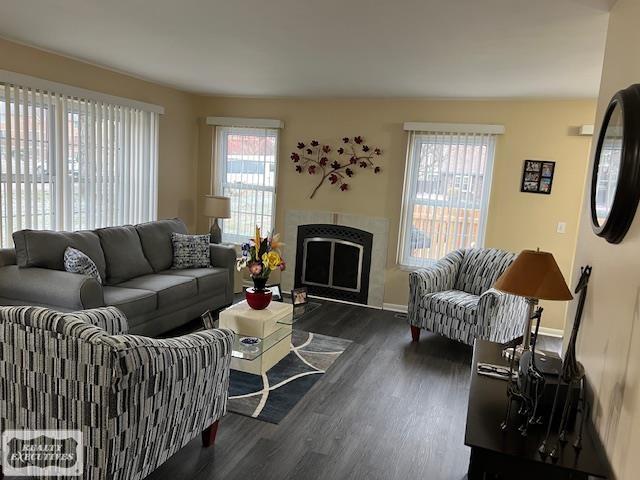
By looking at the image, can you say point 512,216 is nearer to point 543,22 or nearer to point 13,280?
point 543,22

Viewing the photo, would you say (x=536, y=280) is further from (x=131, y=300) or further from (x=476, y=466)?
(x=131, y=300)

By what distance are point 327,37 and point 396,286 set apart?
333 centimetres

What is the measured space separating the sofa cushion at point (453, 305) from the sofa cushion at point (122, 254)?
2725 millimetres

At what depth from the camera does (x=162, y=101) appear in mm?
5566

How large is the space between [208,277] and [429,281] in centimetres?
217

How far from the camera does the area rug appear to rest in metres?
3.14

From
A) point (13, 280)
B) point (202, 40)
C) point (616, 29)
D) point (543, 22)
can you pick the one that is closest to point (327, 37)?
point (202, 40)

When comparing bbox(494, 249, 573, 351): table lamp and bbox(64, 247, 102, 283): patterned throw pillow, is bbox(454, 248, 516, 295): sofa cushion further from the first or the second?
bbox(64, 247, 102, 283): patterned throw pillow

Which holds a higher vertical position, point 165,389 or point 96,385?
point 96,385

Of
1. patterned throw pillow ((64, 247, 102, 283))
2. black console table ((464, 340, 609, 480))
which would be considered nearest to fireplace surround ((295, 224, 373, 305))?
patterned throw pillow ((64, 247, 102, 283))

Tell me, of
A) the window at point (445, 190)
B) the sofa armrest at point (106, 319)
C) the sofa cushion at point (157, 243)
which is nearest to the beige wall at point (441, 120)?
the window at point (445, 190)

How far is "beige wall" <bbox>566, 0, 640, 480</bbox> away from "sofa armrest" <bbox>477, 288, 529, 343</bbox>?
1.85m

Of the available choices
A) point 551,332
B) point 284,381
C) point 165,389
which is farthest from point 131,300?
point 551,332

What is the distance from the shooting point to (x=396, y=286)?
5.69 meters
